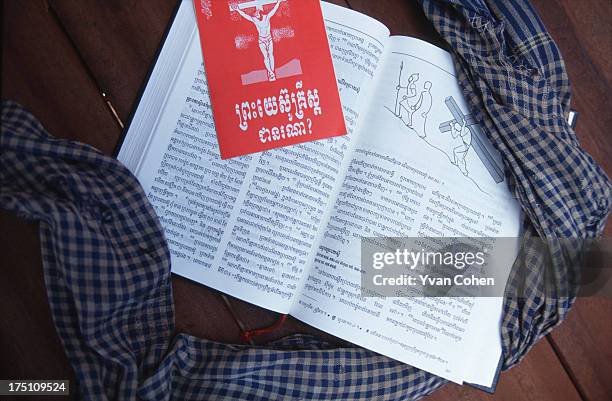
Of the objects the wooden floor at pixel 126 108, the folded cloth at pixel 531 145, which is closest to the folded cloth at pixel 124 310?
the wooden floor at pixel 126 108

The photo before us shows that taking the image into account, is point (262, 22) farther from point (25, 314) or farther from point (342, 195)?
point (25, 314)

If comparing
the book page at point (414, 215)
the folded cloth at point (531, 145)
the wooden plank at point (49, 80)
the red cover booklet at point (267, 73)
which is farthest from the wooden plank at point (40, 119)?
the folded cloth at point (531, 145)

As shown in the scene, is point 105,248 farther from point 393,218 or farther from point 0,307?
point 393,218

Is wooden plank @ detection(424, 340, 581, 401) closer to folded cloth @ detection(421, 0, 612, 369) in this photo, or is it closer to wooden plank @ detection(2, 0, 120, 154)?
folded cloth @ detection(421, 0, 612, 369)

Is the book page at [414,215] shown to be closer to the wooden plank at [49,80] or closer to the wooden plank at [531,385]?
the wooden plank at [531,385]

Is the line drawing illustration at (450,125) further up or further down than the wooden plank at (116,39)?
further down

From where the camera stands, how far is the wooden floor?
486 millimetres

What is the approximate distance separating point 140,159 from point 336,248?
8.1 inches

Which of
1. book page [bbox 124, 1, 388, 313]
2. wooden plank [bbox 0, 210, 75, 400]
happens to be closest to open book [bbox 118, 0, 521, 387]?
book page [bbox 124, 1, 388, 313]

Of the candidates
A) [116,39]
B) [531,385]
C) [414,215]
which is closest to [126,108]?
[116,39]

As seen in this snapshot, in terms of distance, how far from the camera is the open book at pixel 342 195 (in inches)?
19.6


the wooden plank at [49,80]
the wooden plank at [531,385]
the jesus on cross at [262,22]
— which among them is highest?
the jesus on cross at [262,22]

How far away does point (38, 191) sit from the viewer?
456 mm

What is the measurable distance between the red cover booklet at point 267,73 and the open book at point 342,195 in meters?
0.01
